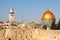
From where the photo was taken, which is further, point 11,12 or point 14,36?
point 11,12

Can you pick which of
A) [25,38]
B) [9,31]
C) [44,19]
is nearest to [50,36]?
[25,38]

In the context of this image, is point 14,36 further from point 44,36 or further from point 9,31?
point 44,36

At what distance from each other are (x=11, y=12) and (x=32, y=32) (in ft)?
107

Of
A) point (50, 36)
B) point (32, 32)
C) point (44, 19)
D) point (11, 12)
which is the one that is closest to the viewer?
point (50, 36)

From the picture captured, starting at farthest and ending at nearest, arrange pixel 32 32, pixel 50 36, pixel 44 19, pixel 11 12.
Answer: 1. pixel 44 19
2. pixel 11 12
3. pixel 32 32
4. pixel 50 36

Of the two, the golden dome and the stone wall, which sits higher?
the golden dome

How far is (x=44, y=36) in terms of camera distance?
9625 mm

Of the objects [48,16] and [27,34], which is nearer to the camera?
[27,34]

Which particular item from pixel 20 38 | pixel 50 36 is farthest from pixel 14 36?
pixel 50 36

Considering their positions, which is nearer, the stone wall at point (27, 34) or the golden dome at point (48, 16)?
the stone wall at point (27, 34)

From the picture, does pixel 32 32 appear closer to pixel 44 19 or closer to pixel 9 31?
pixel 9 31

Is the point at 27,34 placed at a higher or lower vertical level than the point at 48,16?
lower

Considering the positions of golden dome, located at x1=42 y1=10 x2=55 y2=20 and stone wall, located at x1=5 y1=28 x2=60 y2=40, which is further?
golden dome, located at x1=42 y1=10 x2=55 y2=20

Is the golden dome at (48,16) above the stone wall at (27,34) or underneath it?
above
